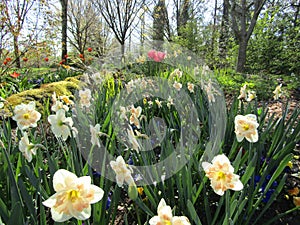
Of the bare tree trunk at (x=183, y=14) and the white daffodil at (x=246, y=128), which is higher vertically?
the bare tree trunk at (x=183, y=14)

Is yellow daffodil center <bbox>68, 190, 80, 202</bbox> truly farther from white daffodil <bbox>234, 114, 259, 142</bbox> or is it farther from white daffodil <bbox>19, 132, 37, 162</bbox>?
white daffodil <bbox>234, 114, 259, 142</bbox>

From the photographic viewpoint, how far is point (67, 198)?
57 cm

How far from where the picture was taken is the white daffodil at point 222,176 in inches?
28.1

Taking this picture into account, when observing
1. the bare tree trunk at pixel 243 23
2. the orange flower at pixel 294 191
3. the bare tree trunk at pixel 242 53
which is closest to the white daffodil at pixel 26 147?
the orange flower at pixel 294 191

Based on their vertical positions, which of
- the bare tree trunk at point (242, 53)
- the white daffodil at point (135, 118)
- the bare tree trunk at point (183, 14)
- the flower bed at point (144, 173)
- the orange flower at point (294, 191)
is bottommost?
the orange flower at point (294, 191)

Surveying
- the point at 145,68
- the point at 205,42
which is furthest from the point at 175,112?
the point at 205,42

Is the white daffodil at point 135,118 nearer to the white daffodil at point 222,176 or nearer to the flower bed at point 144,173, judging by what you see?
the flower bed at point 144,173

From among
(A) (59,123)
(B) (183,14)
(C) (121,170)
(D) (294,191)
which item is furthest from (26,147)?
(B) (183,14)

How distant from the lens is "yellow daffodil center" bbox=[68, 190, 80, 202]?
0.57 metres

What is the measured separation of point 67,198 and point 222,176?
0.42 meters

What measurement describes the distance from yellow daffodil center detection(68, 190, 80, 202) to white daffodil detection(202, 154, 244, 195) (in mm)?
348

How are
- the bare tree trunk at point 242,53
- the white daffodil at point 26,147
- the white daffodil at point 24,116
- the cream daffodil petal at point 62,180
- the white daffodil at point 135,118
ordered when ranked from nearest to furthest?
the cream daffodil petal at point 62,180 < the white daffodil at point 26,147 < the white daffodil at point 24,116 < the white daffodil at point 135,118 < the bare tree trunk at point 242,53

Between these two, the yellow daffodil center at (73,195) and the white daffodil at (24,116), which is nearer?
the yellow daffodil center at (73,195)

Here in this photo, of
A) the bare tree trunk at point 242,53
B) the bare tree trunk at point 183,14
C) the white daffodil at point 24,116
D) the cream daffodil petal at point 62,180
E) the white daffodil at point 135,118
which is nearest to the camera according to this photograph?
the cream daffodil petal at point 62,180
